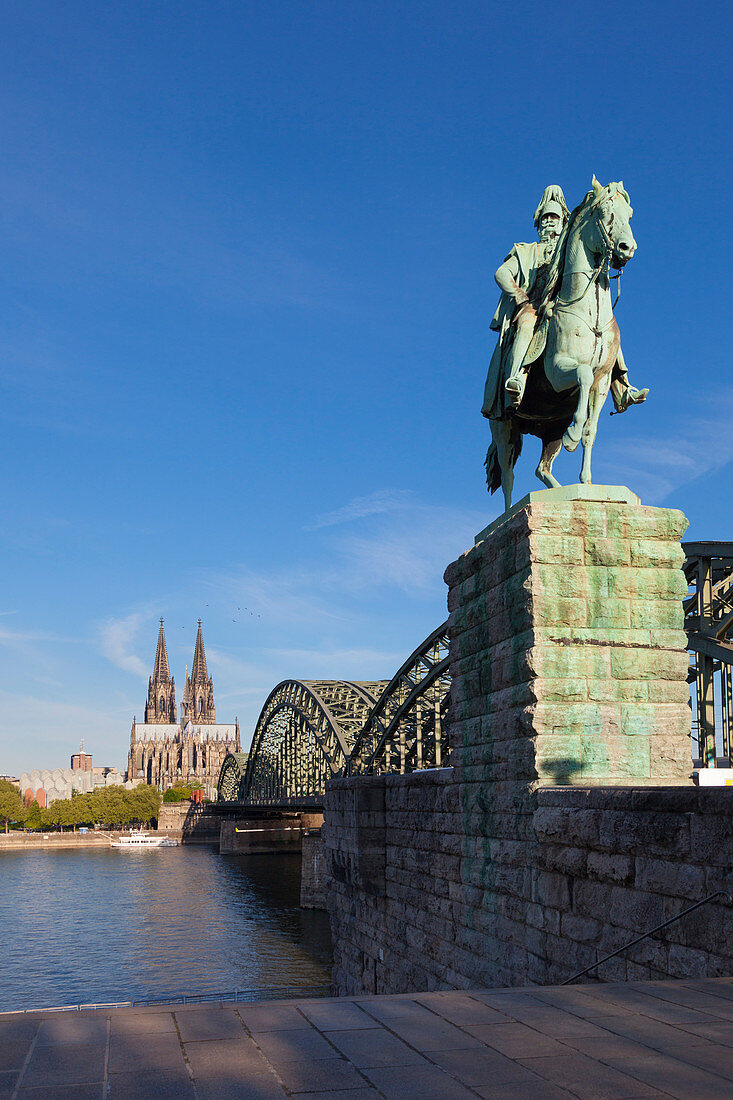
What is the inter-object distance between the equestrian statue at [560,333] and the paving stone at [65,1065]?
328 inches

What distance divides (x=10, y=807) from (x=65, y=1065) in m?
131

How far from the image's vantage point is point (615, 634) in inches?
411

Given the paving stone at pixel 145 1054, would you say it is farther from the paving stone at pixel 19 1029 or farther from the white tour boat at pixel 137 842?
the white tour boat at pixel 137 842

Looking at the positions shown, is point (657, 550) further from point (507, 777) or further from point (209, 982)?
point (209, 982)

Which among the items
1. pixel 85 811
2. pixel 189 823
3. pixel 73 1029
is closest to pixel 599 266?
pixel 73 1029

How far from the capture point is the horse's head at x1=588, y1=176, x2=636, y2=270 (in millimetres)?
11117

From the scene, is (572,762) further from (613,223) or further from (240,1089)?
(240,1089)

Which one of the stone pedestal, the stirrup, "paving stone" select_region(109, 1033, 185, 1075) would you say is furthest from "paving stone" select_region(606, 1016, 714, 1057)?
the stirrup

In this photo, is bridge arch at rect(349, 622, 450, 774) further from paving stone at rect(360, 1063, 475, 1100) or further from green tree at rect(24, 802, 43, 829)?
green tree at rect(24, 802, 43, 829)

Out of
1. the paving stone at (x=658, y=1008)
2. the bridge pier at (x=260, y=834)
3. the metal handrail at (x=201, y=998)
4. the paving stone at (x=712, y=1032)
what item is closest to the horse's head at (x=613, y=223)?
the paving stone at (x=658, y=1008)

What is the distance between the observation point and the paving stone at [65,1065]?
4273mm

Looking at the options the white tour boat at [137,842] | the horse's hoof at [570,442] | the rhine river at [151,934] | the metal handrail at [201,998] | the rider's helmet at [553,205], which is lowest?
the white tour boat at [137,842]

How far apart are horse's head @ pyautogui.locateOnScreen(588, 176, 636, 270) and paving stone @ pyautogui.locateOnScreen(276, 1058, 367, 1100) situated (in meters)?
9.41

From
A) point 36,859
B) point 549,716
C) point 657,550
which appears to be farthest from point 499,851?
point 36,859
